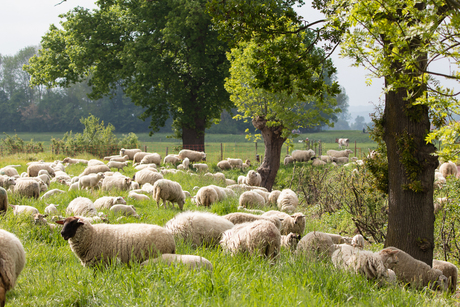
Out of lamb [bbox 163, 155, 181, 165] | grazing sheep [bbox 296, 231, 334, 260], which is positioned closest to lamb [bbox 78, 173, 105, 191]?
grazing sheep [bbox 296, 231, 334, 260]

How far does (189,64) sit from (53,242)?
67.4ft

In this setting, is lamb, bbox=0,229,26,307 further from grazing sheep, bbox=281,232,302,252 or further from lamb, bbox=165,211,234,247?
grazing sheep, bbox=281,232,302,252

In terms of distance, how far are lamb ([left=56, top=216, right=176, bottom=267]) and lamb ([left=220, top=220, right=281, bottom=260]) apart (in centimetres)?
97

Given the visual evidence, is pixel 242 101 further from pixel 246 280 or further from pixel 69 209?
pixel 246 280

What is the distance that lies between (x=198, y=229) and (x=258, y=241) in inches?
51.4

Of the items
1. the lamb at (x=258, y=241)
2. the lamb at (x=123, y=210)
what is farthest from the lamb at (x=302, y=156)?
the lamb at (x=258, y=241)

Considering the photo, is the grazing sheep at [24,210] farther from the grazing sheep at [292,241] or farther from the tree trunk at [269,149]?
the tree trunk at [269,149]

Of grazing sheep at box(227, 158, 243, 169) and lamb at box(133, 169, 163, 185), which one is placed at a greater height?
lamb at box(133, 169, 163, 185)

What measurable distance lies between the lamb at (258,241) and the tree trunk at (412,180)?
102 inches

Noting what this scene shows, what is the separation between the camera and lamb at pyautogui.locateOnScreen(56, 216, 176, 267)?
4141mm

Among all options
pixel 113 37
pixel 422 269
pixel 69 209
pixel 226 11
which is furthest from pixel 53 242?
pixel 113 37

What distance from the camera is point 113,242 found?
14.1 ft

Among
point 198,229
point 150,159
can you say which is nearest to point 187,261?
point 198,229

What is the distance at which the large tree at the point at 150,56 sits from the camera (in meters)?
23.4
